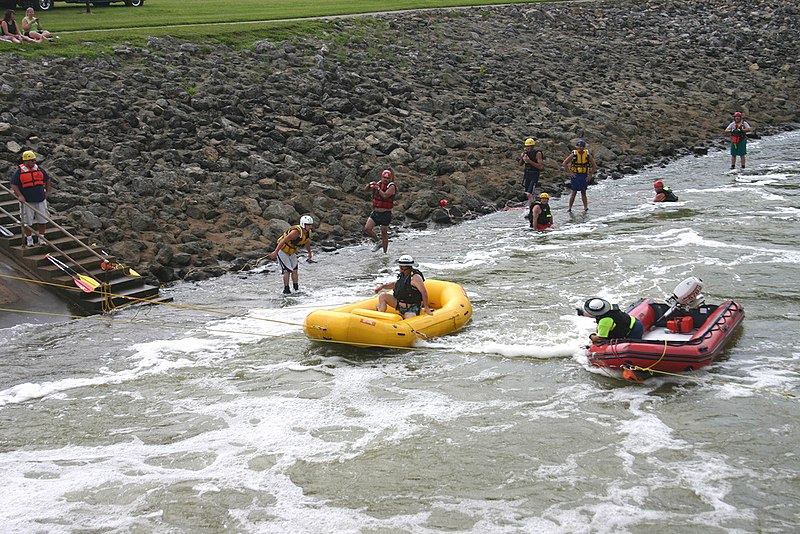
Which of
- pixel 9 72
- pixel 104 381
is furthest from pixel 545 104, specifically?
pixel 104 381

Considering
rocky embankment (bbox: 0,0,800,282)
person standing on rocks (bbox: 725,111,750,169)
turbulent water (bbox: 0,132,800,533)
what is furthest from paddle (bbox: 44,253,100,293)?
person standing on rocks (bbox: 725,111,750,169)

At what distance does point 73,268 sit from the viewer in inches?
642

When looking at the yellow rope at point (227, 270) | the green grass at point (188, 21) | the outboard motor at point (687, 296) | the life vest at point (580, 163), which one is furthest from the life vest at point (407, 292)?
the green grass at point (188, 21)

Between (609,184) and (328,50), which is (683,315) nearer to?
(609,184)

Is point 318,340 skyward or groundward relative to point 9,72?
groundward

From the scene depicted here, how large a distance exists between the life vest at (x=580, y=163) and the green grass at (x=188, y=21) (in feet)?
39.6

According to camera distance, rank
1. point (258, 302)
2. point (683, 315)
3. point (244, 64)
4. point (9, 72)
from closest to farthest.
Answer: point (683, 315)
point (258, 302)
point (9, 72)
point (244, 64)

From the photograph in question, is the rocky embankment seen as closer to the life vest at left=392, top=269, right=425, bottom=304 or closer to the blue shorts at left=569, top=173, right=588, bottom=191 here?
the blue shorts at left=569, top=173, right=588, bottom=191

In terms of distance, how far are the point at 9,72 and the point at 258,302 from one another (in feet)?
37.4

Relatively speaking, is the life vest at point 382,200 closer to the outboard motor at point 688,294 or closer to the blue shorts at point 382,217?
the blue shorts at point 382,217

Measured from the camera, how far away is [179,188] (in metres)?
20.4

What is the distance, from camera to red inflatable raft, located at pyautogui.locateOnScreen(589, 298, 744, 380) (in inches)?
492

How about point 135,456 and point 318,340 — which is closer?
point 135,456

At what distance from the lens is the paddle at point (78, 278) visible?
15812 mm
